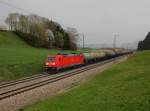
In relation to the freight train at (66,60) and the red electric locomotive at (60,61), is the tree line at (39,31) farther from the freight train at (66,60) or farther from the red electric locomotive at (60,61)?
the red electric locomotive at (60,61)

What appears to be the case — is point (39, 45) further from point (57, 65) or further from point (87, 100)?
point (87, 100)

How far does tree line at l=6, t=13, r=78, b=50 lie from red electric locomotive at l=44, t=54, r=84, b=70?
1969 inches

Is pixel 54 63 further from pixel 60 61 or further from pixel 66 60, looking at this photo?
pixel 66 60

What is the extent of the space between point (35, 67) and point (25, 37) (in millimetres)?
59599

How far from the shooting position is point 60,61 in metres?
33.9

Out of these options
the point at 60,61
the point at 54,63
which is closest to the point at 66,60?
the point at 60,61

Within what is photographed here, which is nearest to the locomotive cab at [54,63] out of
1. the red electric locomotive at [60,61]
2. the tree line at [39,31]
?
the red electric locomotive at [60,61]

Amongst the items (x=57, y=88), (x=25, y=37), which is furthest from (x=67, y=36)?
(x=57, y=88)

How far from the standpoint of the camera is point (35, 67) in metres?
35.0

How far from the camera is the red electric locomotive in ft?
108

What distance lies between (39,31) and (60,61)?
56153 mm

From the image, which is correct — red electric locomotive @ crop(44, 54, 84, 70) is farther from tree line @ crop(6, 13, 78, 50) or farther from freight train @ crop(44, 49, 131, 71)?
tree line @ crop(6, 13, 78, 50)

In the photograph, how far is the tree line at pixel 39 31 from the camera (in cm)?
8869

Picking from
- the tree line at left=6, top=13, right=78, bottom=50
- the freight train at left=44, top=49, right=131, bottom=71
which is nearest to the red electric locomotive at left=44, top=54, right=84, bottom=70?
the freight train at left=44, top=49, right=131, bottom=71
